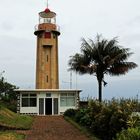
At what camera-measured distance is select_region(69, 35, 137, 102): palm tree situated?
37.2 meters

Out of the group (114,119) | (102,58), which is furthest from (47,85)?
(114,119)

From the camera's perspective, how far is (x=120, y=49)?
38000 millimetres

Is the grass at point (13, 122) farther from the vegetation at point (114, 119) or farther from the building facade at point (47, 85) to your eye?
the building facade at point (47, 85)

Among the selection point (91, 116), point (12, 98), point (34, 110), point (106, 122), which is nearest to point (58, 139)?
point (106, 122)

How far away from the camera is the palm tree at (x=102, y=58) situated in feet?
122

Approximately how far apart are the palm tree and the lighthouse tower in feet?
28.7

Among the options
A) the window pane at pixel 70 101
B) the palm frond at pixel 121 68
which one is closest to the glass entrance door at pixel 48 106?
A: the window pane at pixel 70 101

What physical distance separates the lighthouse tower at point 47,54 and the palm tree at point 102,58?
8.73m

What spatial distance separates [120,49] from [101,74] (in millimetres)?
3011

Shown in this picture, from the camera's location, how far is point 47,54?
4669cm

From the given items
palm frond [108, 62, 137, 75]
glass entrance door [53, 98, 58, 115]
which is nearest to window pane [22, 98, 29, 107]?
glass entrance door [53, 98, 58, 115]

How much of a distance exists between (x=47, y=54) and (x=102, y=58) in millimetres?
11025

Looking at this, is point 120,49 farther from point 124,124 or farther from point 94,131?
point 124,124

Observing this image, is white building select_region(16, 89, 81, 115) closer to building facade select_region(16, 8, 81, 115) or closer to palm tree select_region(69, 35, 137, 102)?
A: building facade select_region(16, 8, 81, 115)
